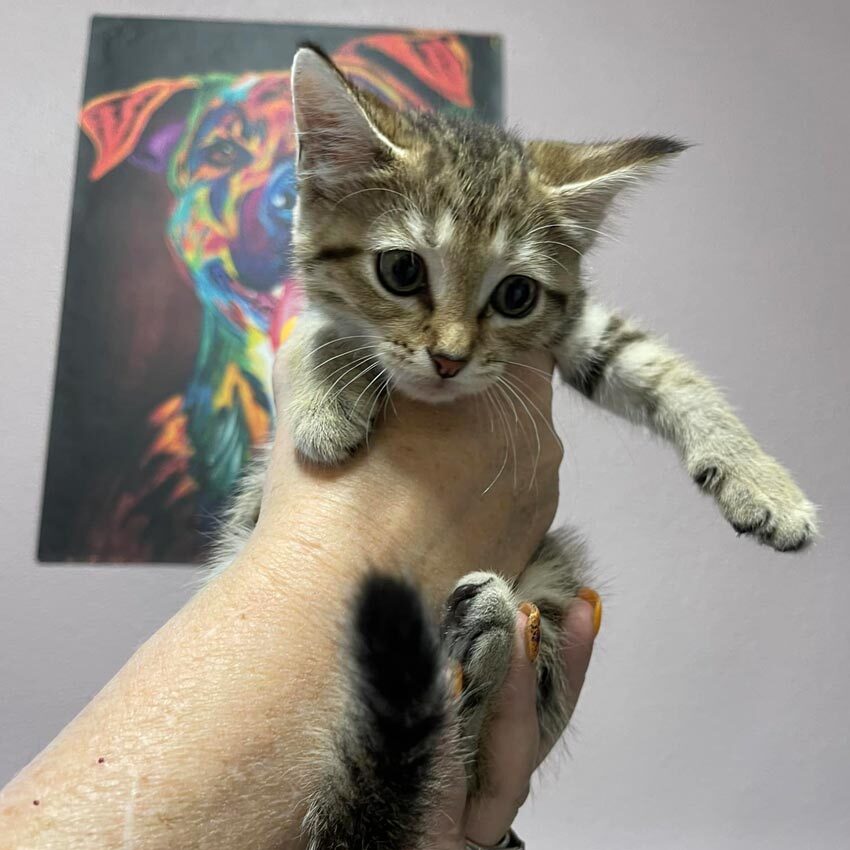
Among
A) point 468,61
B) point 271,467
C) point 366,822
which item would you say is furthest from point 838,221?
point 366,822

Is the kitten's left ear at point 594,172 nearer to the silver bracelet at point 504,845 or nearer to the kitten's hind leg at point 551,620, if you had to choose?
the kitten's hind leg at point 551,620

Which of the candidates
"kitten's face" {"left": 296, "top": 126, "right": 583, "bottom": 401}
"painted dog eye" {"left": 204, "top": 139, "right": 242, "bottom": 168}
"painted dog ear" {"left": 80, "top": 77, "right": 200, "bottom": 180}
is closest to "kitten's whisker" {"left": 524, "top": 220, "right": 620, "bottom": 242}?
"kitten's face" {"left": 296, "top": 126, "right": 583, "bottom": 401}

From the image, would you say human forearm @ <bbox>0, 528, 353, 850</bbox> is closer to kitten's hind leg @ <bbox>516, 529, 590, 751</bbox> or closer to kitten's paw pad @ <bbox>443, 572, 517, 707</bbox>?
kitten's paw pad @ <bbox>443, 572, 517, 707</bbox>

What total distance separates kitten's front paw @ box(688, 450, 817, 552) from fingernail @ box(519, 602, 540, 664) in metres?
0.28

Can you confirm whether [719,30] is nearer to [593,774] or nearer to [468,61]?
[468,61]

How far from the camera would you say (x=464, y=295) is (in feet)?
2.27

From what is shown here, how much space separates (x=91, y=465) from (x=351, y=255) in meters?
0.86

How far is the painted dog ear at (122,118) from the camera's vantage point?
1375 millimetres

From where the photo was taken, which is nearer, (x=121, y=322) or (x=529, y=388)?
(x=529, y=388)

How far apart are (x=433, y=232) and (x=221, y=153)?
2.94 ft

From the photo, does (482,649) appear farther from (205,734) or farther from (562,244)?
(562,244)

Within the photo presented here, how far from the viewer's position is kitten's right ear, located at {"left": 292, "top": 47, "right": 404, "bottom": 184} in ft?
2.16

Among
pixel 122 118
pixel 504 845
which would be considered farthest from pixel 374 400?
pixel 122 118

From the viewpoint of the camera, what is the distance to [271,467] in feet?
2.47
